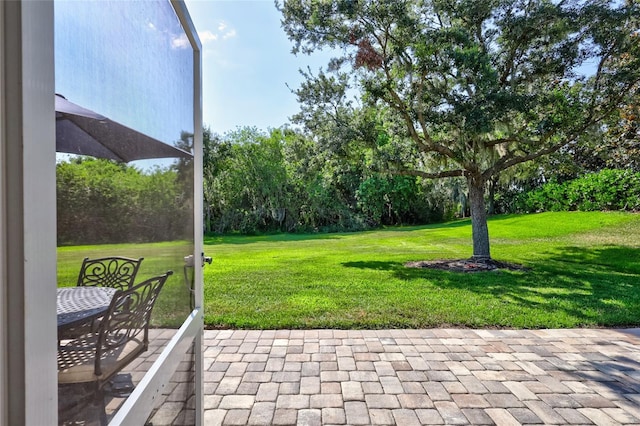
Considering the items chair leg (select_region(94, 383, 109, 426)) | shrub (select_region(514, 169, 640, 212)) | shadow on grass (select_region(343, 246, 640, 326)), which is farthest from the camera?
shrub (select_region(514, 169, 640, 212))

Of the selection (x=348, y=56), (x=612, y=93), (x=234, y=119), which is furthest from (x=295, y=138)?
(x=234, y=119)

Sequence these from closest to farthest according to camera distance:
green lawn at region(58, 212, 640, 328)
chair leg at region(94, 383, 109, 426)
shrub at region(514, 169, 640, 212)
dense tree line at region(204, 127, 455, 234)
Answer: chair leg at region(94, 383, 109, 426) → green lawn at region(58, 212, 640, 328) → shrub at region(514, 169, 640, 212) → dense tree line at region(204, 127, 455, 234)

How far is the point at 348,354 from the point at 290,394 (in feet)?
2.53

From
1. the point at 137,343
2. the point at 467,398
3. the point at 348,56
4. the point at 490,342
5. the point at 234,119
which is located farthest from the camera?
the point at 234,119

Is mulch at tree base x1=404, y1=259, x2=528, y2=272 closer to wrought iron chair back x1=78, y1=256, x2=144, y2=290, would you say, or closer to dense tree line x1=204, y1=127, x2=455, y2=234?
wrought iron chair back x1=78, y1=256, x2=144, y2=290

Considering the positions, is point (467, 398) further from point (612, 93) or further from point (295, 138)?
point (295, 138)

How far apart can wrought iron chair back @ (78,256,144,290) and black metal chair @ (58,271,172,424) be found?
0.12ft

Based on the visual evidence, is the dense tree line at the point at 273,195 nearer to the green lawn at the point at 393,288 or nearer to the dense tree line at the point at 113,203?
the green lawn at the point at 393,288

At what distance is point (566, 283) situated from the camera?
553 cm

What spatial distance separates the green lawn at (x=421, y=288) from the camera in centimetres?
384

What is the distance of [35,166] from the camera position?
1.77ft

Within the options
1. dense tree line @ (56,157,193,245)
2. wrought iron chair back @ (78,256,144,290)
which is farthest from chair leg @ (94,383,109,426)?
dense tree line @ (56,157,193,245)

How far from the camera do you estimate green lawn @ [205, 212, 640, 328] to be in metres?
3.84

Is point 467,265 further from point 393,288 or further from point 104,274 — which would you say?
point 104,274
